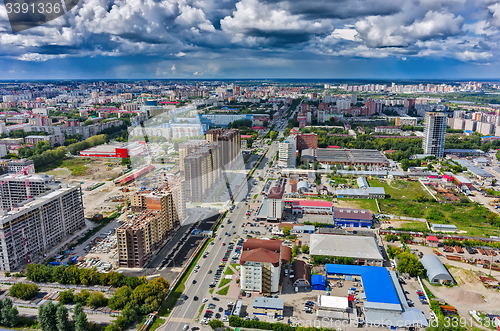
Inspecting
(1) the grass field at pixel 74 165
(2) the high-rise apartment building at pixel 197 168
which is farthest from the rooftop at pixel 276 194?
(1) the grass field at pixel 74 165

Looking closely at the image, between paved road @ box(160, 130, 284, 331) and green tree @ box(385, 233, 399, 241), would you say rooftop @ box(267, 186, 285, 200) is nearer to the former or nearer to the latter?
paved road @ box(160, 130, 284, 331)

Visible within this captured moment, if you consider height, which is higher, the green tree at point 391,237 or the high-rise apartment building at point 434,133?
the high-rise apartment building at point 434,133

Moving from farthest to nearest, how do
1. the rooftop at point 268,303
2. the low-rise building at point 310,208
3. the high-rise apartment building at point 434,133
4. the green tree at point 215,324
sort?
the high-rise apartment building at point 434,133
the low-rise building at point 310,208
the rooftop at point 268,303
the green tree at point 215,324

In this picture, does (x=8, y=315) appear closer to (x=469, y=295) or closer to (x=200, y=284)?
(x=200, y=284)

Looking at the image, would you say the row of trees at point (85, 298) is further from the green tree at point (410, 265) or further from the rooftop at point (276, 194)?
the green tree at point (410, 265)

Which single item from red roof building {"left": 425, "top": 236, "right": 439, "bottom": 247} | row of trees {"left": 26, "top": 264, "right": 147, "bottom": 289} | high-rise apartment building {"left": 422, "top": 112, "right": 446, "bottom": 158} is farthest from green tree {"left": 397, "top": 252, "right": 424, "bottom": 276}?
high-rise apartment building {"left": 422, "top": 112, "right": 446, "bottom": 158}
